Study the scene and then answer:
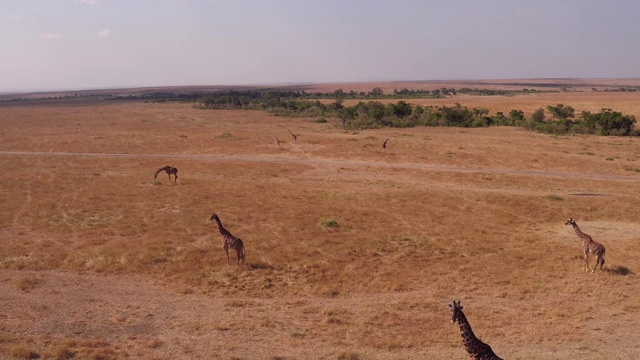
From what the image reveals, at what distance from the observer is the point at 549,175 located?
40219 mm

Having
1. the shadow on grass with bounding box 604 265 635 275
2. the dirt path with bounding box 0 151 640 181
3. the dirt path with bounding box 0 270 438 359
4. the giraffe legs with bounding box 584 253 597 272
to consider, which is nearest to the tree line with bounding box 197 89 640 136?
the dirt path with bounding box 0 151 640 181

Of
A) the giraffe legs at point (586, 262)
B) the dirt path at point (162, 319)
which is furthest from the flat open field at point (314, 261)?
the giraffe legs at point (586, 262)

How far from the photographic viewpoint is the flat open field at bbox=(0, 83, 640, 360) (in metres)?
13.4

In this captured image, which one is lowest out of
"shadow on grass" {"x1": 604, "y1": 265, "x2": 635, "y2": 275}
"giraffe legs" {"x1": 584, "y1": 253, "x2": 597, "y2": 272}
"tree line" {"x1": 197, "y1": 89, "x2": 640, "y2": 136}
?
"shadow on grass" {"x1": 604, "y1": 265, "x2": 635, "y2": 275}

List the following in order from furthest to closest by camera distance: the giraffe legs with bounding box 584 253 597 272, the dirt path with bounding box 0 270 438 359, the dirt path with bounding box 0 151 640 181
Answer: the dirt path with bounding box 0 151 640 181 → the giraffe legs with bounding box 584 253 597 272 → the dirt path with bounding box 0 270 438 359

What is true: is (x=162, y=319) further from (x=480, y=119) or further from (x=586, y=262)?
(x=480, y=119)

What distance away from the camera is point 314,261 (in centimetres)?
1981

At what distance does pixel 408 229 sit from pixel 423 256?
3.93m

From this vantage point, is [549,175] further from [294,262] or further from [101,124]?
[101,124]

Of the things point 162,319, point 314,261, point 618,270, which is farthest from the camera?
point 314,261

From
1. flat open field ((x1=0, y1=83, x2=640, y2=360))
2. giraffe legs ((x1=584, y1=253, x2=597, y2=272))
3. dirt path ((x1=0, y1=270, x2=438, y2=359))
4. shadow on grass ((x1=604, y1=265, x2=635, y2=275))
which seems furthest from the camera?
giraffe legs ((x1=584, y1=253, x2=597, y2=272))

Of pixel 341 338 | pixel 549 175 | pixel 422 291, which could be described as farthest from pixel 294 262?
pixel 549 175

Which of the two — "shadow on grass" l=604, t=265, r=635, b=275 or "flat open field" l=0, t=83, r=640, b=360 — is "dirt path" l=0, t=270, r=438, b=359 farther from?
"shadow on grass" l=604, t=265, r=635, b=275

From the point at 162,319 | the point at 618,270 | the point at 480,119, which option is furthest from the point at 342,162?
the point at 480,119
